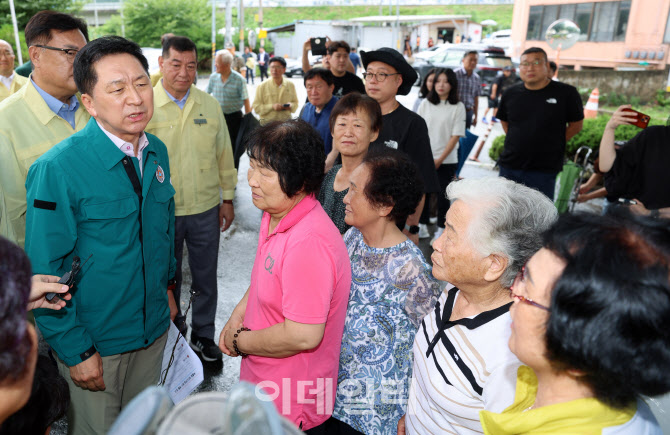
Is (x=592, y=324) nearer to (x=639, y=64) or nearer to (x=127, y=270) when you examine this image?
(x=127, y=270)

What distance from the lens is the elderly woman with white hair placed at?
1532 millimetres

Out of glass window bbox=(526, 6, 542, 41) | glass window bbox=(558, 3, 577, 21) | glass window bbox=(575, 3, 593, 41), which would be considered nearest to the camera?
glass window bbox=(575, 3, 593, 41)

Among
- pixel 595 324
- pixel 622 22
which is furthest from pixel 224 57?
pixel 622 22

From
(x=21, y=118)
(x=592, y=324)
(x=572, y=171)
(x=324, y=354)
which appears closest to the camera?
(x=592, y=324)

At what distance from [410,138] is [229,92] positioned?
410cm

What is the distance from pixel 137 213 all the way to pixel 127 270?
245mm

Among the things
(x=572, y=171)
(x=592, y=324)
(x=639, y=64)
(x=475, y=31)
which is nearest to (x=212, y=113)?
(x=592, y=324)

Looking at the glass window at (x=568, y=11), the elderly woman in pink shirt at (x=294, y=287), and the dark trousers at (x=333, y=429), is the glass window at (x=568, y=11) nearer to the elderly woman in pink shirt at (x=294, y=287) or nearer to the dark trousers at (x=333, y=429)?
the elderly woman in pink shirt at (x=294, y=287)

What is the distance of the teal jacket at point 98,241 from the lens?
1.87 metres

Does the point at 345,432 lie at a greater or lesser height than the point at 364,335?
lesser

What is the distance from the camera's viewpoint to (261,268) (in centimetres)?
195

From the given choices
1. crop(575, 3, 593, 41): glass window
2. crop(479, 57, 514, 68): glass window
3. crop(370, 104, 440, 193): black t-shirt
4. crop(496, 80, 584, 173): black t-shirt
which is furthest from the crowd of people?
crop(575, 3, 593, 41): glass window

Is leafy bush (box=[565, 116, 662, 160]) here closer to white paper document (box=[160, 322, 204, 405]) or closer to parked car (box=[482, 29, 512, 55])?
white paper document (box=[160, 322, 204, 405])

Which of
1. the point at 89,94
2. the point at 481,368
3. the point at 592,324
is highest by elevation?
the point at 89,94
